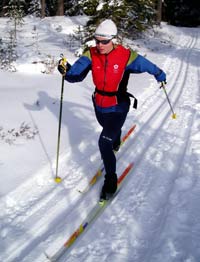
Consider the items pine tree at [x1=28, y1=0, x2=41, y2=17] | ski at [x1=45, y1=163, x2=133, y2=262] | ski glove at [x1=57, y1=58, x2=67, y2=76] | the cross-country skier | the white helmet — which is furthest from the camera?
pine tree at [x1=28, y1=0, x2=41, y2=17]

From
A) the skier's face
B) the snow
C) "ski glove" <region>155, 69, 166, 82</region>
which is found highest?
the skier's face

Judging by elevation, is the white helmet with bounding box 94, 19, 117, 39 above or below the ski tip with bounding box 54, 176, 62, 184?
above

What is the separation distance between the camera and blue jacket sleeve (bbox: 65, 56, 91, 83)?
4621 mm

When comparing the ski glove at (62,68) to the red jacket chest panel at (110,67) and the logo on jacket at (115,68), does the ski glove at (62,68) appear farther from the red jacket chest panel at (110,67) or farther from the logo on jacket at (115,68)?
the logo on jacket at (115,68)

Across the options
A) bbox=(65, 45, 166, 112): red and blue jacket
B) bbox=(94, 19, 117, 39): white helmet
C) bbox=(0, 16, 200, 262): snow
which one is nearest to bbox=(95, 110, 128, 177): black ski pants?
bbox=(65, 45, 166, 112): red and blue jacket

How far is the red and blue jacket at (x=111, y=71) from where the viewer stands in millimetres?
4477

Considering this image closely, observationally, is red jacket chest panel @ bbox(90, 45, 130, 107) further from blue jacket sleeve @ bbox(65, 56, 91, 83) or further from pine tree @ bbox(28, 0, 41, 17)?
pine tree @ bbox(28, 0, 41, 17)

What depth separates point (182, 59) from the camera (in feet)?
60.2

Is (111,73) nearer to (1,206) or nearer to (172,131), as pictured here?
(1,206)

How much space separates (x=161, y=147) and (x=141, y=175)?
4.20 feet

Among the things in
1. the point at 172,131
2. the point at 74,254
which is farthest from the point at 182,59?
the point at 74,254

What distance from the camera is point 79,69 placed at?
4645 mm

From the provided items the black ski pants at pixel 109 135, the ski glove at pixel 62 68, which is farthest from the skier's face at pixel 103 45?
the black ski pants at pixel 109 135

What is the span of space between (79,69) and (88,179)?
1.83 m
